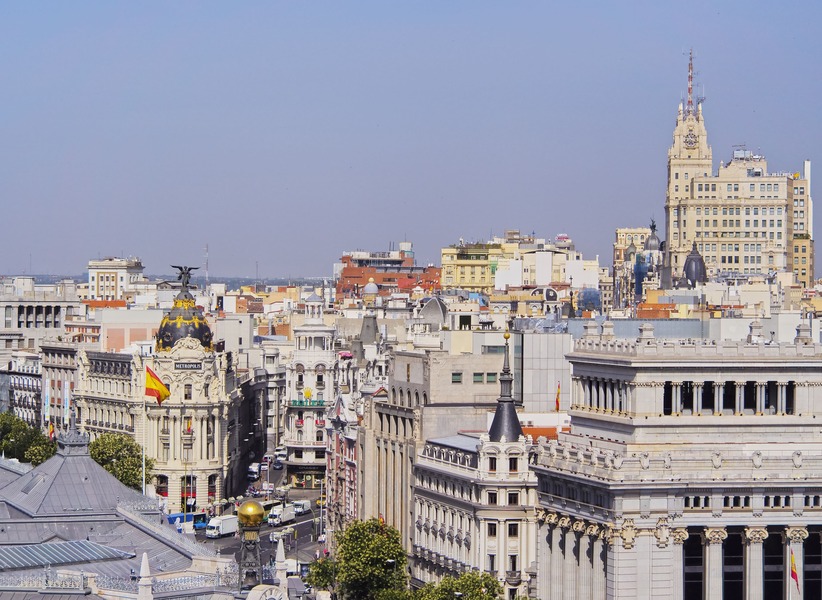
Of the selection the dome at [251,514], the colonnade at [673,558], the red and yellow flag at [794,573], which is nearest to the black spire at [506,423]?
the colonnade at [673,558]

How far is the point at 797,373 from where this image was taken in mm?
135125

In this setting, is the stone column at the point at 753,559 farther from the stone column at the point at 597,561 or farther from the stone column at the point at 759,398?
the stone column at the point at 759,398

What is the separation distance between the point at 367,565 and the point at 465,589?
17.5 metres

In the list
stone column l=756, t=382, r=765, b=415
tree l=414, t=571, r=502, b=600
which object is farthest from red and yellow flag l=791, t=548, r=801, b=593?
tree l=414, t=571, r=502, b=600

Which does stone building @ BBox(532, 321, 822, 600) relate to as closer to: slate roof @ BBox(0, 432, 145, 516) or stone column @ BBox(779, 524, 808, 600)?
stone column @ BBox(779, 524, 808, 600)

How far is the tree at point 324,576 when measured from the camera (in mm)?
155750

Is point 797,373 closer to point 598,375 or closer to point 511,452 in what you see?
point 598,375

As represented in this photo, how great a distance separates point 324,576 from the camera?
6142 inches

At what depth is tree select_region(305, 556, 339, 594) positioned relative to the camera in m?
156

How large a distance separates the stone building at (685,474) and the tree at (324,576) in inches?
817

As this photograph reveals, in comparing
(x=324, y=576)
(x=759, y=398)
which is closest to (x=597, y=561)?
(x=759, y=398)

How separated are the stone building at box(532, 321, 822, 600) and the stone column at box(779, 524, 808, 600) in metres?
0.07

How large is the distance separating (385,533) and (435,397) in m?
11.0

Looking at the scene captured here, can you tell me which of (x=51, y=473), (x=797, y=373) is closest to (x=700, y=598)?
(x=797, y=373)
